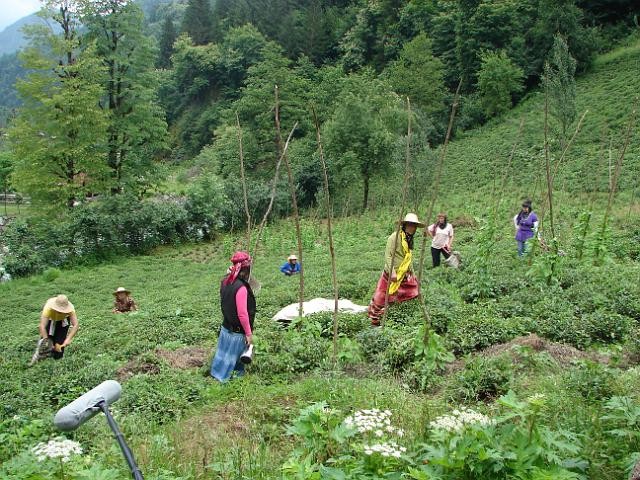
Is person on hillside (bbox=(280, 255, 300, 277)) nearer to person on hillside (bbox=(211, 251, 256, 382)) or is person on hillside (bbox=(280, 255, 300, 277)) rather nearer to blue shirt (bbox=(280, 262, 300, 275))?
blue shirt (bbox=(280, 262, 300, 275))

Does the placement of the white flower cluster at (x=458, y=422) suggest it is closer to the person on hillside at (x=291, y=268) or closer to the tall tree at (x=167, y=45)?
the person on hillside at (x=291, y=268)

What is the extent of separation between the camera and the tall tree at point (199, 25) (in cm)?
7475

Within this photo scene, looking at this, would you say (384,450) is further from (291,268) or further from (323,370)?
(291,268)

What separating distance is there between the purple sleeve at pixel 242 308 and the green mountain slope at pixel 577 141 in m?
19.2

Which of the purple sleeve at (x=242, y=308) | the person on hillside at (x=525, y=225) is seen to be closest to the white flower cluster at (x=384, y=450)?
the purple sleeve at (x=242, y=308)

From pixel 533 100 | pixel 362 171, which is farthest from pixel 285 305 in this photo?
pixel 533 100

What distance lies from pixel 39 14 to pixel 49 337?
18.0 m

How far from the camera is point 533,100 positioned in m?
39.0

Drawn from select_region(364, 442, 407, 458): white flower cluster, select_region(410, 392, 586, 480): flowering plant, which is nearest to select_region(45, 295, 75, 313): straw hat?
select_region(364, 442, 407, 458): white flower cluster

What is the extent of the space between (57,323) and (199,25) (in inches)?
2975

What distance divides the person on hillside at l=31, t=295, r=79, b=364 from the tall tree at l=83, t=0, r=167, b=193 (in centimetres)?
1606

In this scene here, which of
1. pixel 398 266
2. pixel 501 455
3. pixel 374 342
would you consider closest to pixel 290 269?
pixel 398 266

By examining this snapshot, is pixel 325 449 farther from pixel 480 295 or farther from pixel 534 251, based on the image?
pixel 534 251

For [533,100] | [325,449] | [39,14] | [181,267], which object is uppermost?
[39,14]
